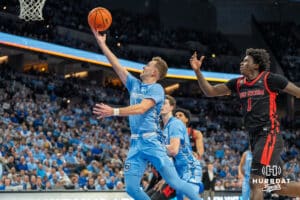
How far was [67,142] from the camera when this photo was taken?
21.4m

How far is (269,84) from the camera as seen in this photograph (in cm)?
659

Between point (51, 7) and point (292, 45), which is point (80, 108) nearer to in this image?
point (51, 7)

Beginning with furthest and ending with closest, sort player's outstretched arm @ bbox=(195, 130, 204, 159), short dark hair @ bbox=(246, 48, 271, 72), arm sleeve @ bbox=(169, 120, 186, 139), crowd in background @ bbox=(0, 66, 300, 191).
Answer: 1. crowd in background @ bbox=(0, 66, 300, 191)
2. player's outstretched arm @ bbox=(195, 130, 204, 159)
3. arm sleeve @ bbox=(169, 120, 186, 139)
4. short dark hair @ bbox=(246, 48, 271, 72)

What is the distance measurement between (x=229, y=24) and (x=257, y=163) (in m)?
33.6

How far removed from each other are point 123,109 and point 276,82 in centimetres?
178

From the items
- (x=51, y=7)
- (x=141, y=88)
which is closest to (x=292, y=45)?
Result: (x=51, y=7)

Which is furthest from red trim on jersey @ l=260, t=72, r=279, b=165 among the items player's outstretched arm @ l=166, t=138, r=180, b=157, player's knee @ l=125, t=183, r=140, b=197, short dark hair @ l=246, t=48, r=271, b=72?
player's outstretched arm @ l=166, t=138, r=180, b=157

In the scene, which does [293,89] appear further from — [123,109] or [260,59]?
[123,109]

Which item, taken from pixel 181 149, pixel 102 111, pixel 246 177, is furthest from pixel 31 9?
pixel 102 111

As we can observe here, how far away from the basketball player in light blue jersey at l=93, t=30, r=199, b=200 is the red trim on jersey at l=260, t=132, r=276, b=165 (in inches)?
48.5

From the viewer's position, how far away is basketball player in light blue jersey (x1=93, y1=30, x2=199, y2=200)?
7.00m

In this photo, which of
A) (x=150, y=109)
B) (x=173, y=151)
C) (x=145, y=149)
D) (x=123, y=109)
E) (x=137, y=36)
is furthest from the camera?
(x=137, y=36)

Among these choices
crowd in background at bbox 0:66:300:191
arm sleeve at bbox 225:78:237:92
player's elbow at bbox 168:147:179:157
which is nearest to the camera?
arm sleeve at bbox 225:78:237:92

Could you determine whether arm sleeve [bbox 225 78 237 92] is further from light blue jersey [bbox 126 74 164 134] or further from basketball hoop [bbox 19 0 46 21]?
basketball hoop [bbox 19 0 46 21]
